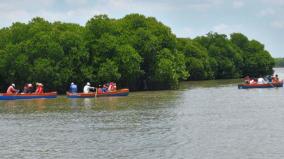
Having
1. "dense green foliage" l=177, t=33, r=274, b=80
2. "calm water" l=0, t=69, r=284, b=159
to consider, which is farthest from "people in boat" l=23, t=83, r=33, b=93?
"dense green foliage" l=177, t=33, r=274, b=80

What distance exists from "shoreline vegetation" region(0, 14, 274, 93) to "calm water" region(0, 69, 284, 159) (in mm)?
17163

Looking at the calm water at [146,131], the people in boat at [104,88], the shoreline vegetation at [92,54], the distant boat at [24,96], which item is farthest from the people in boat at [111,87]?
the calm water at [146,131]

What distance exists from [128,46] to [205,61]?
49496 millimetres

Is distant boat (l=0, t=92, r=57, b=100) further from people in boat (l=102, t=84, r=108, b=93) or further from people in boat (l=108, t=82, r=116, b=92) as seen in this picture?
people in boat (l=108, t=82, r=116, b=92)

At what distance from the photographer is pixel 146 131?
97.8 ft

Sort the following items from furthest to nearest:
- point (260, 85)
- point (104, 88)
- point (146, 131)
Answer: point (260, 85)
point (104, 88)
point (146, 131)

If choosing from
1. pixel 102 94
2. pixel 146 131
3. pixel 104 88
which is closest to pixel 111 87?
pixel 104 88

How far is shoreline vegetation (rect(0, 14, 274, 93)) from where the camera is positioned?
63.3m

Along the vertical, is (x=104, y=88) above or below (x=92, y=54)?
below

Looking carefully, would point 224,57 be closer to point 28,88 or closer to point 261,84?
point 261,84

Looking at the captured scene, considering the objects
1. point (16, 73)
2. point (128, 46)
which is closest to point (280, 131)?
point (128, 46)

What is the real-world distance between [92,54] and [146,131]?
124ft

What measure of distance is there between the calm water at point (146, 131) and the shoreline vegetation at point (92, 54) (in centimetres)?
1716

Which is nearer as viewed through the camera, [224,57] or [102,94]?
[102,94]
